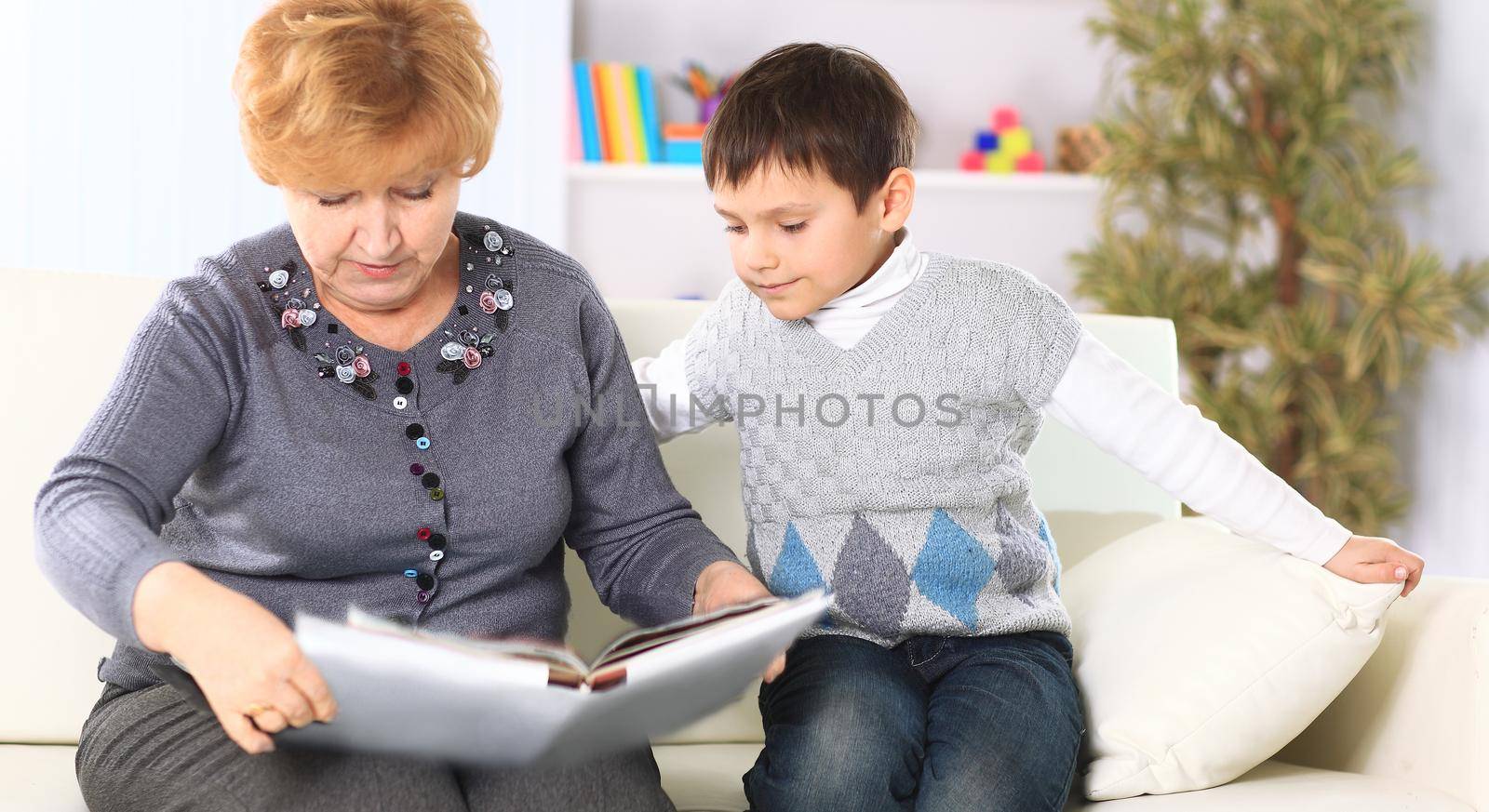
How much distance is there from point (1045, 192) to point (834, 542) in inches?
108

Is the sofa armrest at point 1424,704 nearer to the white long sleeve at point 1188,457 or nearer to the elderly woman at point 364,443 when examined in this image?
the white long sleeve at point 1188,457

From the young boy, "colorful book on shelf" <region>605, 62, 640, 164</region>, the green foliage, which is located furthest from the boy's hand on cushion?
"colorful book on shelf" <region>605, 62, 640, 164</region>

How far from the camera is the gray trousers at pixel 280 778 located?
39.1 inches

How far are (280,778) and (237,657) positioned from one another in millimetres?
149

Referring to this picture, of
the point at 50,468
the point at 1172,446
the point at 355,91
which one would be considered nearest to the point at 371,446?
the point at 355,91

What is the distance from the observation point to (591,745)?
3.36 ft

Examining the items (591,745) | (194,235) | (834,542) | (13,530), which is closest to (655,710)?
(591,745)

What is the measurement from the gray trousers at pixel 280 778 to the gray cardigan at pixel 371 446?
0.20 ft

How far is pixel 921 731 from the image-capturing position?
1.25 meters

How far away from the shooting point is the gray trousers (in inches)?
39.1

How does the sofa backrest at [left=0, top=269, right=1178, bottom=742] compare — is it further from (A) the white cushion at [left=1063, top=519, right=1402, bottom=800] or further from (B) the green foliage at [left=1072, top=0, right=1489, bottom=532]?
(B) the green foliage at [left=1072, top=0, right=1489, bottom=532]

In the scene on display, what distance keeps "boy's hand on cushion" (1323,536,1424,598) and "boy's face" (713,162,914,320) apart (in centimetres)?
55

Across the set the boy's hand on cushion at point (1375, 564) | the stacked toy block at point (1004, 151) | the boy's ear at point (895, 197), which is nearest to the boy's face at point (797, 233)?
the boy's ear at point (895, 197)

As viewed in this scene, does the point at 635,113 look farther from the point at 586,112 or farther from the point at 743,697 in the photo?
the point at 743,697
